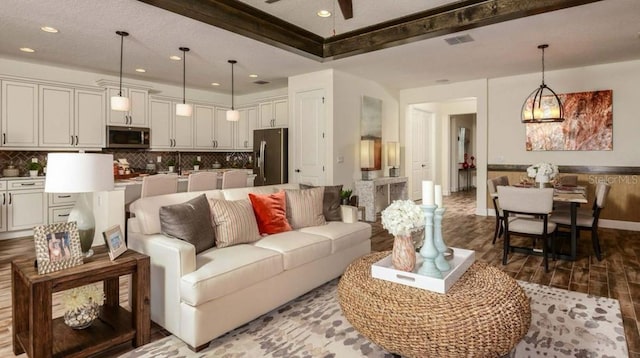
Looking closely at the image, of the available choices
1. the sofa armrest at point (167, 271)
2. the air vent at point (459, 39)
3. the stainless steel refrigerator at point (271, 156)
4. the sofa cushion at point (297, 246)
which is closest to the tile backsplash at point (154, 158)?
the stainless steel refrigerator at point (271, 156)

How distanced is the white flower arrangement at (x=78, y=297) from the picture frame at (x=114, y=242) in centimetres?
27

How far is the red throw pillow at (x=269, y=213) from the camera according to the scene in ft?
10.6

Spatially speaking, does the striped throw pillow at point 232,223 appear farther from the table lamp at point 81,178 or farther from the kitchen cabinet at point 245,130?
the kitchen cabinet at point 245,130

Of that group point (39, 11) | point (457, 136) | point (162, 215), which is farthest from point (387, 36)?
point (457, 136)

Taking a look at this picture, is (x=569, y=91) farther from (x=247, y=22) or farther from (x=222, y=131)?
(x=222, y=131)

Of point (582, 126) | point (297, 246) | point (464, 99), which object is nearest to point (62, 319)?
point (297, 246)

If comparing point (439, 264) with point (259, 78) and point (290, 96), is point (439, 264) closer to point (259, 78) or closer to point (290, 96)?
point (290, 96)

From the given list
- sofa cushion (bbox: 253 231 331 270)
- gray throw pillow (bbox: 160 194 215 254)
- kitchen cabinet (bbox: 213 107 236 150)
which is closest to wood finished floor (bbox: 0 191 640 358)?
gray throw pillow (bbox: 160 194 215 254)

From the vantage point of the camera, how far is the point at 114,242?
2.27m

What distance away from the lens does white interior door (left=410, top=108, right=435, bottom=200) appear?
8.72m

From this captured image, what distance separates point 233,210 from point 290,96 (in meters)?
4.08

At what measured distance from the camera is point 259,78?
21.9 feet

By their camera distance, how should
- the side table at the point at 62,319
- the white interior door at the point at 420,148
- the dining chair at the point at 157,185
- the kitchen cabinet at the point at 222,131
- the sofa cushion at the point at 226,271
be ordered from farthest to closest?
the white interior door at the point at 420,148 → the kitchen cabinet at the point at 222,131 → the dining chair at the point at 157,185 → the sofa cushion at the point at 226,271 → the side table at the point at 62,319

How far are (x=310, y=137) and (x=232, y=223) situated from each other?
3702 millimetres
